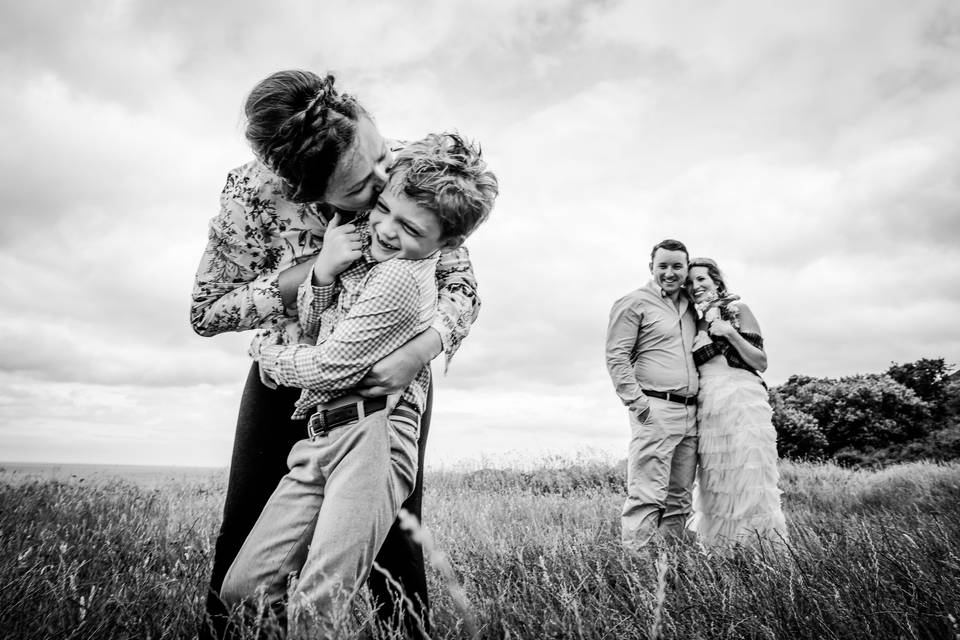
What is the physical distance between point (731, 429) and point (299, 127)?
12.1ft

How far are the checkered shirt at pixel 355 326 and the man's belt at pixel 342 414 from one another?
2.2 inches

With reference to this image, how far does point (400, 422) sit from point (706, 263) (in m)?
3.75

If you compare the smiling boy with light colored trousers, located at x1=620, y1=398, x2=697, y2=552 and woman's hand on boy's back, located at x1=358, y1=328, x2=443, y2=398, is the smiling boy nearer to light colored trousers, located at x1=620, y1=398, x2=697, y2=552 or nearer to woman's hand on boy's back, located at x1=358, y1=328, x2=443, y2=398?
woman's hand on boy's back, located at x1=358, y1=328, x2=443, y2=398

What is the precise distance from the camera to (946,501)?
702 centimetres

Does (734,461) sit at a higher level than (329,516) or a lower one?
lower

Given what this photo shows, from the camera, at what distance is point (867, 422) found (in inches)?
686

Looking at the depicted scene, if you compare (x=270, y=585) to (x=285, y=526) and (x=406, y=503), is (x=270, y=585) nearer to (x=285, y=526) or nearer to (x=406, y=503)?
(x=285, y=526)

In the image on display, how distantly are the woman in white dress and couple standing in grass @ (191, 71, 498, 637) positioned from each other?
9.03 ft

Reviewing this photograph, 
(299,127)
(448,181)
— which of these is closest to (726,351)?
(448,181)

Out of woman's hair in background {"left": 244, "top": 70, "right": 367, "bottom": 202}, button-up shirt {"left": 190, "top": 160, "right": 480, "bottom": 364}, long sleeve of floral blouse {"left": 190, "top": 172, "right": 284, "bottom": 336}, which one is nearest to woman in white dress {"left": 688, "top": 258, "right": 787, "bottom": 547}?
button-up shirt {"left": 190, "top": 160, "right": 480, "bottom": 364}

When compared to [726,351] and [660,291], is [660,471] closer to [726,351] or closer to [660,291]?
[726,351]

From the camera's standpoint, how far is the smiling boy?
1738mm

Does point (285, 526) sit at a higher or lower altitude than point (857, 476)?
higher

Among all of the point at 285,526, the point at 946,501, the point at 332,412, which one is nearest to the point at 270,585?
the point at 285,526
